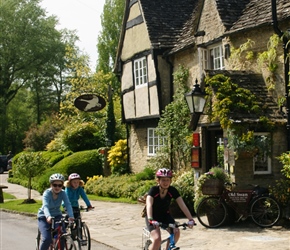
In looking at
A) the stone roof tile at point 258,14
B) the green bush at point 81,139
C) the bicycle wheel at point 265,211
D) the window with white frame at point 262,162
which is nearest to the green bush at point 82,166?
the green bush at point 81,139

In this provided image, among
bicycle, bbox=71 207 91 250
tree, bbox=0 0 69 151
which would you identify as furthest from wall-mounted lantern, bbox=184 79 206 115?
tree, bbox=0 0 69 151

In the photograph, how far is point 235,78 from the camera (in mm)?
14781

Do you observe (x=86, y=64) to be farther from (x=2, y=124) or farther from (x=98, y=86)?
(x=2, y=124)

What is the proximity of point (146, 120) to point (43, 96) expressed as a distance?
40.7 m

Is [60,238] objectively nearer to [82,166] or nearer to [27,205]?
[27,205]

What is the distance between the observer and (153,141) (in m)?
22.8

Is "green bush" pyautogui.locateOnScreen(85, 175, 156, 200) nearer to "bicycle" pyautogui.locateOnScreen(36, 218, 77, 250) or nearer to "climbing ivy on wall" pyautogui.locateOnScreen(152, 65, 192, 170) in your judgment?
"climbing ivy on wall" pyautogui.locateOnScreen(152, 65, 192, 170)

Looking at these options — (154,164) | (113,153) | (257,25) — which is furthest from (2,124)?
(257,25)

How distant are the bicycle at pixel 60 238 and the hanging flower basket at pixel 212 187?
5.49 metres

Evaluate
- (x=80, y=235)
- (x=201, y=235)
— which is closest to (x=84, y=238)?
(x=80, y=235)

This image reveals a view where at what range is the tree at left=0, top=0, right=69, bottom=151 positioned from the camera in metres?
52.2

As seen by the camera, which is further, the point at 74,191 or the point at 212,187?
the point at 212,187

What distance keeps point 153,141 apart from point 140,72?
3127 mm

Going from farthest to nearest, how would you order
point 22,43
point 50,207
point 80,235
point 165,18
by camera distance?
point 22,43 → point 165,18 → point 80,235 → point 50,207
